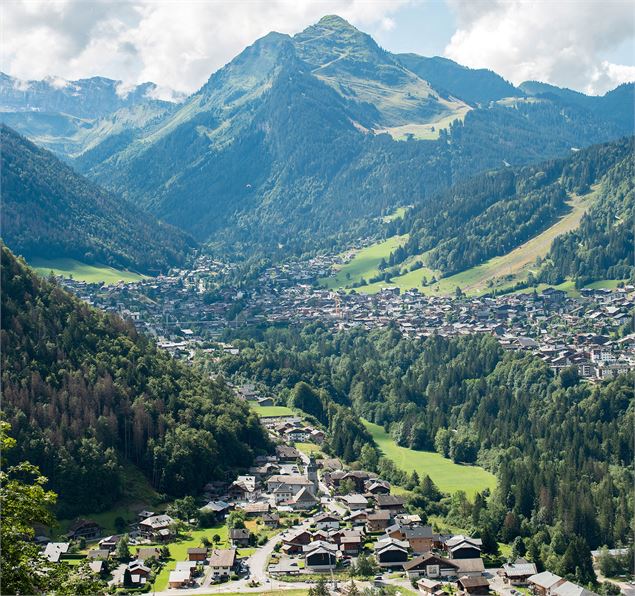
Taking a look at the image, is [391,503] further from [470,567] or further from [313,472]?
[470,567]

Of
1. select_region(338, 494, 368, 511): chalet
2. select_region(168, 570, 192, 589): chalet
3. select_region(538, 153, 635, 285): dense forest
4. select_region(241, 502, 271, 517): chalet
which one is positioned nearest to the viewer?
select_region(168, 570, 192, 589): chalet

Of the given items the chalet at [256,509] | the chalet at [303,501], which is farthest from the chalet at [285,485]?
the chalet at [256,509]

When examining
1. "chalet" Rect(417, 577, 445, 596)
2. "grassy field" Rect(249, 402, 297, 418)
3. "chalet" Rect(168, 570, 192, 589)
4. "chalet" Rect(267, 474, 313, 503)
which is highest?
"grassy field" Rect(249, 402, 297, 418)

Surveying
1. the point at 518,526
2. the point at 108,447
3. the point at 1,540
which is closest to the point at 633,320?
the point at 518,526

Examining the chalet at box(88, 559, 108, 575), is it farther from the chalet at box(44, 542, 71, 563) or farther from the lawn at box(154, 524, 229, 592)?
the lawn at box(154, 524, 229, 592)

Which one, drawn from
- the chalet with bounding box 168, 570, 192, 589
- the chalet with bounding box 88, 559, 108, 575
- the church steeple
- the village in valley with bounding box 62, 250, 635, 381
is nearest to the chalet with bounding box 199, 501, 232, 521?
the church steeple

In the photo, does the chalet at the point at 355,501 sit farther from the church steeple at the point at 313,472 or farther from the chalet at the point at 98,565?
the chalet at the point at 98,565
